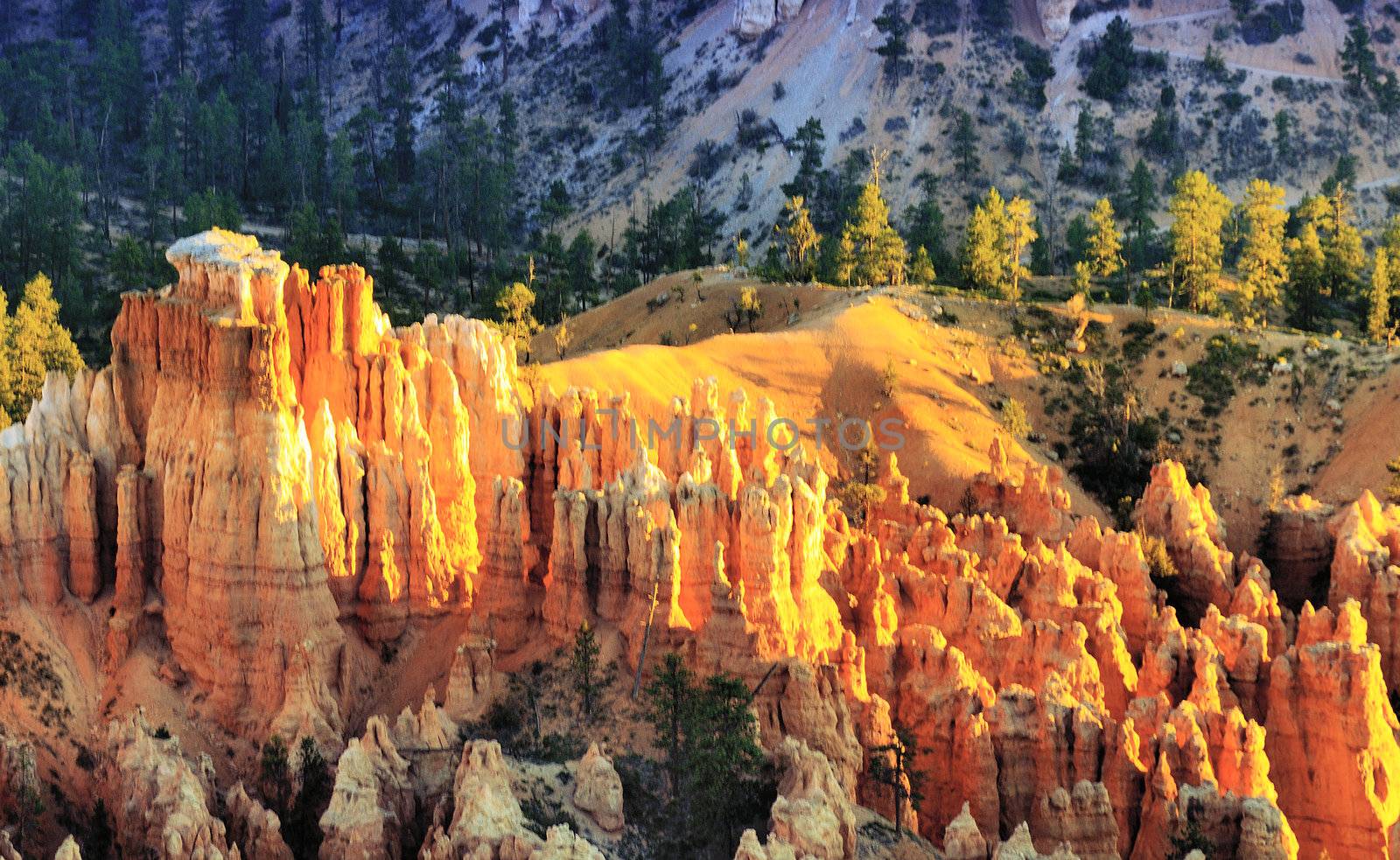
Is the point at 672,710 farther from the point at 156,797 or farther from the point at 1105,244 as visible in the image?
the point at 1105,244

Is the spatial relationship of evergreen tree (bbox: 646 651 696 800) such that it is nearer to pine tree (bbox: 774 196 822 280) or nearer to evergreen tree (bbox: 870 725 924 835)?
evergreen tree (bbox: 870 725 924 835)

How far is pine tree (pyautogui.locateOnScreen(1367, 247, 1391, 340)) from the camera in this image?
307 ft

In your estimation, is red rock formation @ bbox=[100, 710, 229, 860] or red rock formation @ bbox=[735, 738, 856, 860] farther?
red rock formation @ bbox=[100, 710, 229, 860]

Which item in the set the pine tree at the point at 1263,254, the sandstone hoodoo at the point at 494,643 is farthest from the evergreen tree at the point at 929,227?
the sandstone hoodoo at the point at 494,643

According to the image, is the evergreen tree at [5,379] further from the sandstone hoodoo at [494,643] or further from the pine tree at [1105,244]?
the pine tree at [1105,244]

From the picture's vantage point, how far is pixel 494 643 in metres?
45.4

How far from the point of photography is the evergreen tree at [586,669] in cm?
4297

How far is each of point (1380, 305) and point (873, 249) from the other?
25.8 m

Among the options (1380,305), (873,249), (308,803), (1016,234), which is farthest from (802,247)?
(308,803)

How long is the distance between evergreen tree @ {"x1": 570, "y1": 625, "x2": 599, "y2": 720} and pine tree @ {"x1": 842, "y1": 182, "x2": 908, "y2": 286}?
59.8 metres

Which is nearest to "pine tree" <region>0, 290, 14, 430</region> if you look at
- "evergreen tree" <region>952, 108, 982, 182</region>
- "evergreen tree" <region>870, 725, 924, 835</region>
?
"evergreen tree" <region>870, 725, 924, 835</region>

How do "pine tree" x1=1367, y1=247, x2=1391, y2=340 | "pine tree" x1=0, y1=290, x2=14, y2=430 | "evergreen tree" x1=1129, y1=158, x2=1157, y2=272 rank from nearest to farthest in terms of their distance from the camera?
"pine tree" x1=0, y1=290, x2=14, y2=430, "pine tree" x1=1367, y1=247, x2=1391, y2=340, "evergreen tree" x1=1129, y1=158, x2=1157, y2=272

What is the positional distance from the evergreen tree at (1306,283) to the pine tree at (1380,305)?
9.89ft

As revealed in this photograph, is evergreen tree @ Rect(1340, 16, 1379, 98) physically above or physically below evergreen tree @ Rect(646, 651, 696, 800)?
above
